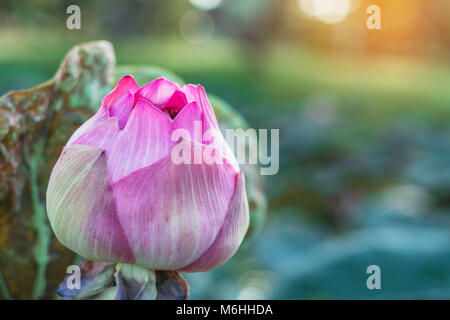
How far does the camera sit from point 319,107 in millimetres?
4027

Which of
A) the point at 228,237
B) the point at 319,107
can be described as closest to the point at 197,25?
the point at 319,107

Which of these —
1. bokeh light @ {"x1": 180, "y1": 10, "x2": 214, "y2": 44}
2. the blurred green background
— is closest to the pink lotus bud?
the blurred green background

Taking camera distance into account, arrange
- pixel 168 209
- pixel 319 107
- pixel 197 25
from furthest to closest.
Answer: pixel 197 25, pixel 319 107, pixel 168 209

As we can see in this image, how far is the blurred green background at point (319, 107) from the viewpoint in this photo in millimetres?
1312

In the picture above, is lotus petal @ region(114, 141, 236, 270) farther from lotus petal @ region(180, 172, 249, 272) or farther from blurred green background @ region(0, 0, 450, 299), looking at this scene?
blurred green background @ region(0, 0, 450, 299)

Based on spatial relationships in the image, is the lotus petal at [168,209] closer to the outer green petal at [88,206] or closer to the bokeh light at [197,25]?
the outer green petal at [88,206]

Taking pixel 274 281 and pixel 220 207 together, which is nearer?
pixel 220 207

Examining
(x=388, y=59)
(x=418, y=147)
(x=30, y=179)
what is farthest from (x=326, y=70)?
(x=30, y=179)

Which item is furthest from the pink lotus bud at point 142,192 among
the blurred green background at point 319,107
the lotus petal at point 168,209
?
the blurred green background at point 319,107

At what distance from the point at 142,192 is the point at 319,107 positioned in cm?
382

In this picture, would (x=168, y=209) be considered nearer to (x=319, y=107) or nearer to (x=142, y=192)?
(x=142, y=192)
